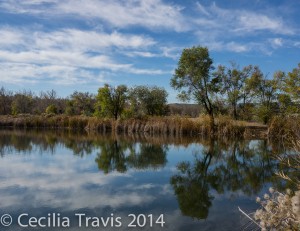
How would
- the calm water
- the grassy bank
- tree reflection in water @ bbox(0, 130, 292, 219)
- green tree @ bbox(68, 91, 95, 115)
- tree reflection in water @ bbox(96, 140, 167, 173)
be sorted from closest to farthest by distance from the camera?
the calm water
tree reflection in water @ bbox(0, 130, 292, 219)
tree reflection in water @ bbox(96, 140, 167, 173)
the grassy bank
green tree @ bbox(68, 91, 95, 115)

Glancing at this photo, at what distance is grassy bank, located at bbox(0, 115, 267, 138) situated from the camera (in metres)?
22.8

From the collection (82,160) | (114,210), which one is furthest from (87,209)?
(82,160)

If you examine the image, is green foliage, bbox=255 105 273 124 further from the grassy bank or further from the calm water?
the calm water

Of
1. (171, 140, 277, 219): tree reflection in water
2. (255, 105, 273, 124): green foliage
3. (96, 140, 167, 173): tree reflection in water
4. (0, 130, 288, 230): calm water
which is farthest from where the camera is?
(255, 105, 273, 124): green foliage

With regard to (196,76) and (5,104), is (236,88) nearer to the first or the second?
(196,76)

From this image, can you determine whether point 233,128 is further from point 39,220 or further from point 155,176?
point 39,220

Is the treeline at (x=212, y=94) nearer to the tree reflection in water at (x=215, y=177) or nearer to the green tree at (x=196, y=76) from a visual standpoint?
the green tree at (x=196, y=76)

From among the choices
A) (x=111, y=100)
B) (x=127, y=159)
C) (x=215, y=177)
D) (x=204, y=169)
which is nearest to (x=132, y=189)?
(x=215, y=177)

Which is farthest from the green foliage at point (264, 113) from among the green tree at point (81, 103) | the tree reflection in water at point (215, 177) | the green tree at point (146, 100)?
the green tree at point (81, 103)

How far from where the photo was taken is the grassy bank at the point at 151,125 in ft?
74.8

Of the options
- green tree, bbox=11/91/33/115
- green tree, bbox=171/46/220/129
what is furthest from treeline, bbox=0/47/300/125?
green tree, bbox=11/91/33/115

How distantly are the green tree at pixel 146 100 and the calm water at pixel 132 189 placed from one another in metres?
21.2

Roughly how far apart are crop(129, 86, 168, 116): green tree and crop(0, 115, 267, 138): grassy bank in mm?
4894

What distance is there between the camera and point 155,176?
8969mm
